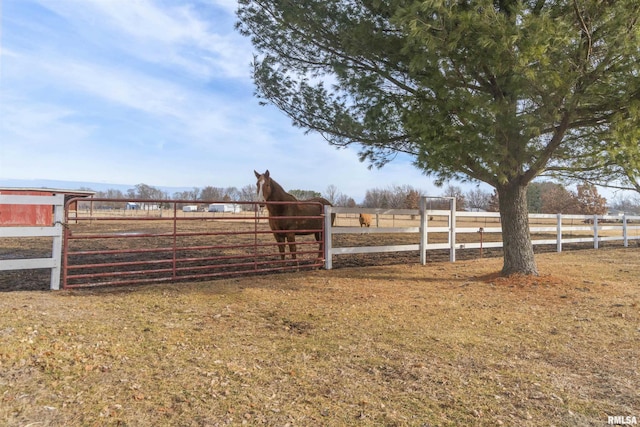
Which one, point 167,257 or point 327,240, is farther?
point 167,257

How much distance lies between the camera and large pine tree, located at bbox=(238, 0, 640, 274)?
15.2 feet

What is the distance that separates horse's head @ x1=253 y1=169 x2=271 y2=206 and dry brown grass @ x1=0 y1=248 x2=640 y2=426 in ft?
8.95

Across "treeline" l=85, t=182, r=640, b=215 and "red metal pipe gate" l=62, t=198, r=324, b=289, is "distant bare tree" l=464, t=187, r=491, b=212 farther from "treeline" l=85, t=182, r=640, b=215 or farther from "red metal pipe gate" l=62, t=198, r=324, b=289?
"red metal pipe gate" l=62, t=198, r=324, b=289

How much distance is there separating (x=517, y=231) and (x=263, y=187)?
16.6ft

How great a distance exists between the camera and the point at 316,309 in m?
4.93

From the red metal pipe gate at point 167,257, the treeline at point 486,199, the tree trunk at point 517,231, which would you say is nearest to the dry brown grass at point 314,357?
the red metal pipe gate at point 167,257

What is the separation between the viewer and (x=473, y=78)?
6145mm

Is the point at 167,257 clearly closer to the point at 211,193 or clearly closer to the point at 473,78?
the point at 473,78

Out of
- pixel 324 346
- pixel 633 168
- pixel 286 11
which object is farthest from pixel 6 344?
pixel 633 168

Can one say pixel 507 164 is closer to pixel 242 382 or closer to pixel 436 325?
pixel 436 325

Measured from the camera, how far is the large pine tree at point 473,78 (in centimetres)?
463

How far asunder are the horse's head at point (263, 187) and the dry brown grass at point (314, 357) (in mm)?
2728

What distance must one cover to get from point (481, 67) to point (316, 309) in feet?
14.0

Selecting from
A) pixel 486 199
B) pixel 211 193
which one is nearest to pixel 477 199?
pixel 486 199
